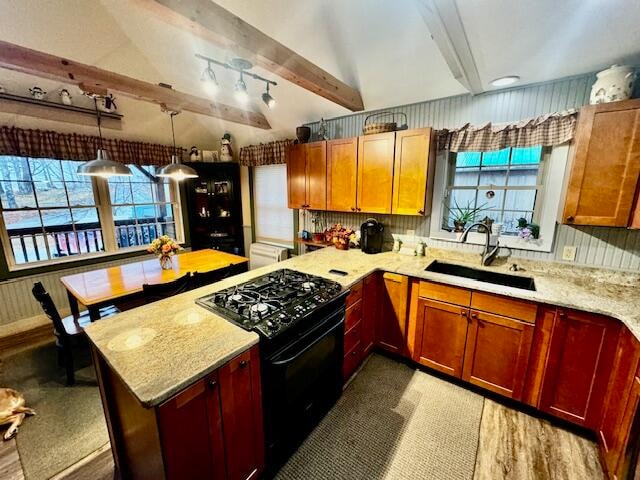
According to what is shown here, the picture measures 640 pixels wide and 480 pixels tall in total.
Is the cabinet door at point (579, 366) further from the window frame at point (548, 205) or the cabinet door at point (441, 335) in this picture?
the window frame at point (548, 205)

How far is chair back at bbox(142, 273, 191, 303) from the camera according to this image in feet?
6.76

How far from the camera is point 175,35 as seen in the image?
102 inches

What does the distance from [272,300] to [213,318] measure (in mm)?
333

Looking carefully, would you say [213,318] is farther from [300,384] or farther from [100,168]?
[100,168]

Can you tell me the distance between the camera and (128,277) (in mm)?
2561

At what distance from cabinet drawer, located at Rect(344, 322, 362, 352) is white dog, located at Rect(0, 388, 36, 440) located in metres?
2.32

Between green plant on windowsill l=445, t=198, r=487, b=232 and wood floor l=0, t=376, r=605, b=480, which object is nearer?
wood floor l=0, t=376, r=605, b=480

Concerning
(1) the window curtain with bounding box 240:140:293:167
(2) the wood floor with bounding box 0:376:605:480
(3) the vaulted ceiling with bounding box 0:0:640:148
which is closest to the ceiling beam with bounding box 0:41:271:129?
(3) the vaulted ceiling with bounding box 0:0:640:148

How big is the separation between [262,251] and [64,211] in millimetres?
2610

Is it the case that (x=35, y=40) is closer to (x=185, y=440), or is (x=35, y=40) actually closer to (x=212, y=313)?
(x=212, y=313)

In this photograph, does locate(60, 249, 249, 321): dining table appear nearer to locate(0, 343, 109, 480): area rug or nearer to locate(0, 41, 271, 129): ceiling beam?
locate(0, 343, 109, 480): area rug

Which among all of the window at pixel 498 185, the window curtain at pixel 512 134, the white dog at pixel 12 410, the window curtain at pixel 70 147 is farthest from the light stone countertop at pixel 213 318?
the window curtain at pixel 70 147

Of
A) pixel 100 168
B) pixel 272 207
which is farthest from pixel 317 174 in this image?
pixel 100 168

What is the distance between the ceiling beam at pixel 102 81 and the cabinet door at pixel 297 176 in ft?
3.00
